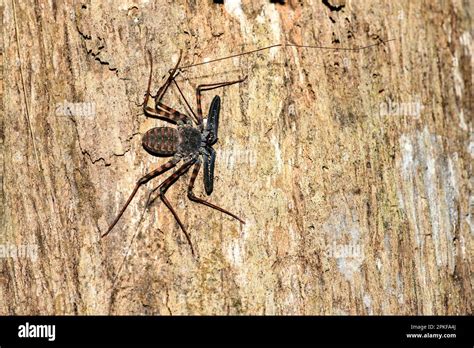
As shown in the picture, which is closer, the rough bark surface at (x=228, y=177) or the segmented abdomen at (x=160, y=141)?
the rough bark surface at (x=228, y=177)

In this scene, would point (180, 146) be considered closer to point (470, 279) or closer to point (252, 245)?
point (252, 245)

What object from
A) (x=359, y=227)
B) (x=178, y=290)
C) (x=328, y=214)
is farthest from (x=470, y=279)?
(x=178, y=290)

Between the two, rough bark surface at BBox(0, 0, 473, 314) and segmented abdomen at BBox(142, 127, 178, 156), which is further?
segmented abdomen at BBox(142, 127, 178, 156)

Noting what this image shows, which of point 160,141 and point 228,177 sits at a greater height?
point 160,141
